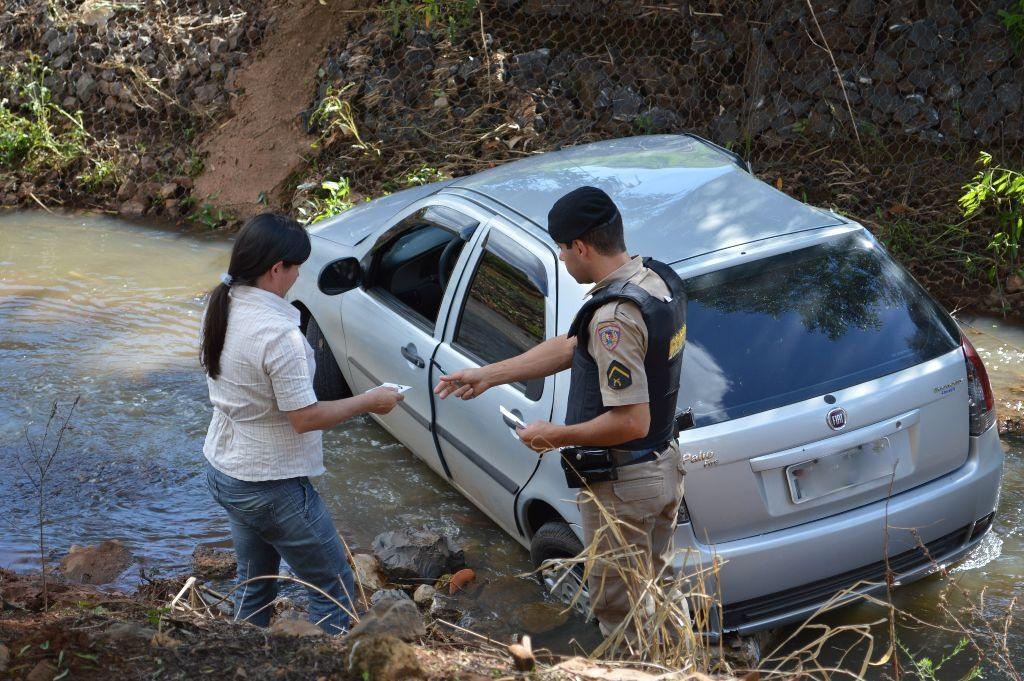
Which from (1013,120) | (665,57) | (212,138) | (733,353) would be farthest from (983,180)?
(212,138)

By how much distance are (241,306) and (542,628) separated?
197 centimetres

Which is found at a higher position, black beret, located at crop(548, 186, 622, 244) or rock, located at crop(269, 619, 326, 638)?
black beret, located at crop(548, 186, 622, 244)

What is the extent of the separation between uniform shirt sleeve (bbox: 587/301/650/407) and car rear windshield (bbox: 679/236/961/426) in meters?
0.66

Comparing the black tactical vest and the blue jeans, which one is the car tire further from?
the black tactical vest

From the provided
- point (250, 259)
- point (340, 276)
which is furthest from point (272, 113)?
point (250, 259)

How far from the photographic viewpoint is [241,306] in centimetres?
326

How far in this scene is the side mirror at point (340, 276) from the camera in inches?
202

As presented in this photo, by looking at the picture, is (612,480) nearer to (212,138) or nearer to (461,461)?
(461,461)

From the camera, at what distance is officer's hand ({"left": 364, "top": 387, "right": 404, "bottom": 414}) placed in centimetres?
336

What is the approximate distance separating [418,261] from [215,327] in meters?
2.32

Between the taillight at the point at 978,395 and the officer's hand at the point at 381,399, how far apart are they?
2218 mm

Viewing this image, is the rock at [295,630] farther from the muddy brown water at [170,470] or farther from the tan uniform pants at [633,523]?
the muddy brown water at [170,470]

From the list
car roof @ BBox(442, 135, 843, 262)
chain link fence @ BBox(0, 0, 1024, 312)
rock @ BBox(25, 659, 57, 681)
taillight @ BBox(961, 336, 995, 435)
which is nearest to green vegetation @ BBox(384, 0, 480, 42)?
chain link fence @ BBox(0, 0, 1024, 312)

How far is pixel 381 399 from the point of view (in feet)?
11.1
